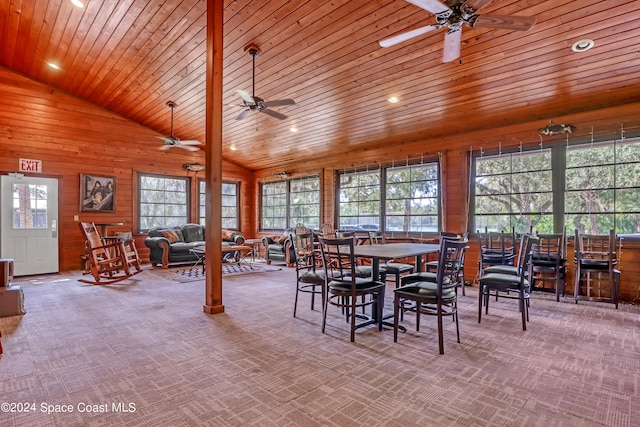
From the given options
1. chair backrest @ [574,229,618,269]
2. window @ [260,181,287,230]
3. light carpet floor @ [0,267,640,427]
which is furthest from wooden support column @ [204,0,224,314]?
window @ [260,181,287,230]

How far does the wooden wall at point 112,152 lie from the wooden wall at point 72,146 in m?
0.01

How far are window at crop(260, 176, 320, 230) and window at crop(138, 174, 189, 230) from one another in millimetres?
2168

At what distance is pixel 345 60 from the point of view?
170 inches

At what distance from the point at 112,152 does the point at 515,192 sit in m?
8.02

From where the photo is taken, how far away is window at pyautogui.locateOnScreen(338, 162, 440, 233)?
622 cm

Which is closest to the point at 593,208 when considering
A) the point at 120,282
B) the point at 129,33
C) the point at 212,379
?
the point at 212,379

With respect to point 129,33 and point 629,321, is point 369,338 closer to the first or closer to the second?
point 629,321

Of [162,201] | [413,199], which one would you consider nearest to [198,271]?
[162,201]

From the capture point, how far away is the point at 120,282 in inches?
223

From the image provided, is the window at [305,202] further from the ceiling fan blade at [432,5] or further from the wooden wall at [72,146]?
the ceiling fan blade at [432,5]

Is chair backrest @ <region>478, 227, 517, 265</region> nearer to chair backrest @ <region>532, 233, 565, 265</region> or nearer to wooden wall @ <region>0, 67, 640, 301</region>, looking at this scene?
chair backrest @ <region>532, 233, 565, 265</region>

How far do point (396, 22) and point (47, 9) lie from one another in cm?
453

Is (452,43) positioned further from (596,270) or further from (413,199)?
(413,199)

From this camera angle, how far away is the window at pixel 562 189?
444 centimetres
